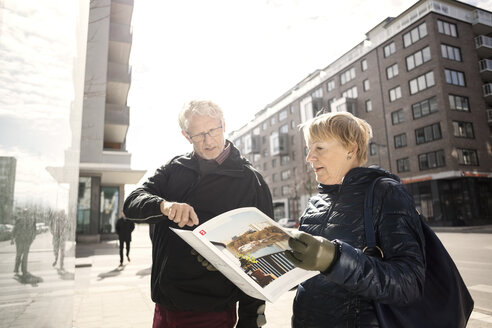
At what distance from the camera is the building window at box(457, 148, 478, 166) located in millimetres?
28417

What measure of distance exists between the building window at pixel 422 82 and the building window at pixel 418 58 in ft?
3.96

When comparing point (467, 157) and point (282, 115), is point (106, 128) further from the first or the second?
point (282, 115)

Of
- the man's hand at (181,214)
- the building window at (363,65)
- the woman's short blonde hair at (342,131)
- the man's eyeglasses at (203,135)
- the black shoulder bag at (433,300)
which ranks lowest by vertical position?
the black shoulder bag at (433,300)

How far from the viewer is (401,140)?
107 ft

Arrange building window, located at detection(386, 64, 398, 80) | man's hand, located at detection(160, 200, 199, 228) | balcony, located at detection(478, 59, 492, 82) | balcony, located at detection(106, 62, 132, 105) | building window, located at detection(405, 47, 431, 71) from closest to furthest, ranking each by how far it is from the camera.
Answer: man's hand, located at detection(160, 200, 199, 228) < balcony, located at detection(106, 62, 132, 105) < building window, located at detection(405, 47, 431, 71) < balcony, located at detection(478, 59, 492, 82) < building window, located at detection(386, 64, 398, 80)

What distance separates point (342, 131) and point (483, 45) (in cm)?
3818

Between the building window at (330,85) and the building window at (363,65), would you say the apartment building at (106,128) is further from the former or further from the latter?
the building window at (330,85)

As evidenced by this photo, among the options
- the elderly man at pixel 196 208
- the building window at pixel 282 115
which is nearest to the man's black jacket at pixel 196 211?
the elderly man at pixel 196 208

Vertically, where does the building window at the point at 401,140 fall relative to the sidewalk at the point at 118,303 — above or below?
above

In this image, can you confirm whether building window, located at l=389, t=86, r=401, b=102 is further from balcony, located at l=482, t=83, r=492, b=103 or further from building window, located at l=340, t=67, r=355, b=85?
balcony, located at l=482, t=83, r=492, b=103

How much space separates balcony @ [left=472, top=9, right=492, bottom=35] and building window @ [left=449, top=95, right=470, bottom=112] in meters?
7.85

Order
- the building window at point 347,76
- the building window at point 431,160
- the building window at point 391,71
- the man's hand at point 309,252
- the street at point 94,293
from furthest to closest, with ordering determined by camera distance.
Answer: the building window at point 347,76 → the building window at point 391,71 → the building window at point 431,160 → the street at point 94,293 → the man's hand at point 309,252

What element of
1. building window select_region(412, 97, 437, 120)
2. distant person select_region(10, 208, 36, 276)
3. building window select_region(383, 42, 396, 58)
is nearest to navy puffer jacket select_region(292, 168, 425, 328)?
distant person select_region(10, 208, 36, 276)

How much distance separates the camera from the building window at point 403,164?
104 feet
